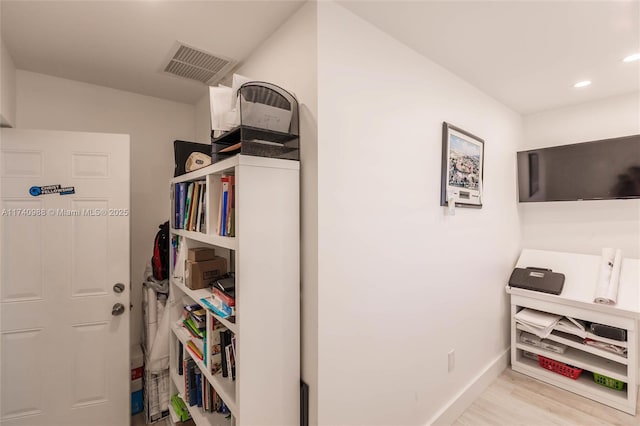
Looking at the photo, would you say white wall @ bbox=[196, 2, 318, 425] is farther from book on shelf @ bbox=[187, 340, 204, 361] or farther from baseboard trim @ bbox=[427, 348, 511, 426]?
baseboard trim @ bbox=[427, 348, 511, 426]

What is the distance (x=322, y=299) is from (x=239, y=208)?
556 millimetres

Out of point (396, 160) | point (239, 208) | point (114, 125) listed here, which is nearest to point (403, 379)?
point (396, 160)

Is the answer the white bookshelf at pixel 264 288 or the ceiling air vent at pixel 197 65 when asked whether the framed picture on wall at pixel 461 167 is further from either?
the ceiling air vent at pixel 197 65

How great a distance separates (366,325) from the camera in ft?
4.90

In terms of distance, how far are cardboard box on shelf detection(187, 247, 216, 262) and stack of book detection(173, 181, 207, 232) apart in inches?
5.5

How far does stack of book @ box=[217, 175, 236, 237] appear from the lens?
1.30m

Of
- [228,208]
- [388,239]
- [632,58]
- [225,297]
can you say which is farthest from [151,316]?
[632,58]

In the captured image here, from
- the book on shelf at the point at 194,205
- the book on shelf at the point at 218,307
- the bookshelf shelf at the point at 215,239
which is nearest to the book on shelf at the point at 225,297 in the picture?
the book on shelf at the point at 218,307

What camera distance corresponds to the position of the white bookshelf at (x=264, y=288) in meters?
1.17

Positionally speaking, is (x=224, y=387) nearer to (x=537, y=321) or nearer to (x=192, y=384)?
(x=192, y=384)

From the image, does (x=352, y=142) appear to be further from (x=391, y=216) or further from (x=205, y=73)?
(x=205, y=73)

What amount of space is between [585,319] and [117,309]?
3584 millimetres

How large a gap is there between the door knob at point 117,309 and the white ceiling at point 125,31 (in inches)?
64.3

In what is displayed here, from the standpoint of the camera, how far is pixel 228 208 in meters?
1.32
